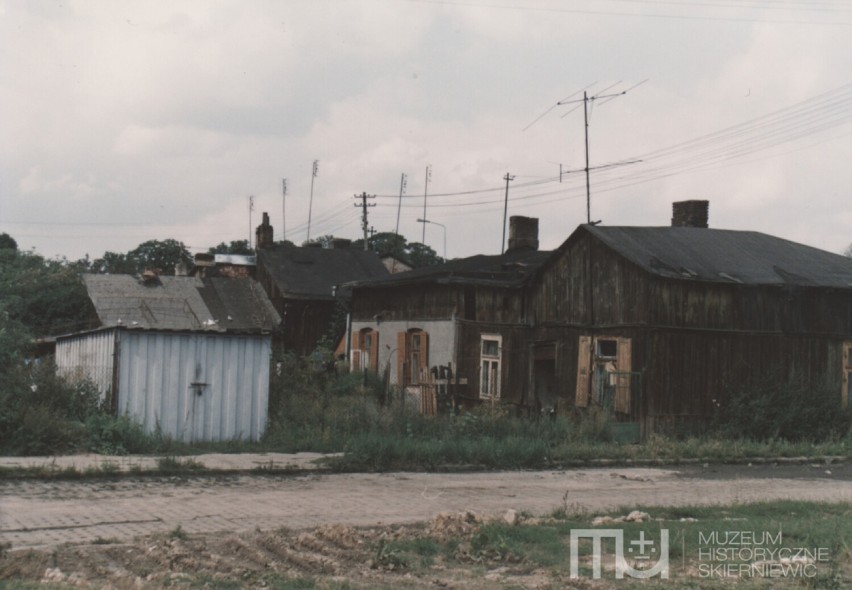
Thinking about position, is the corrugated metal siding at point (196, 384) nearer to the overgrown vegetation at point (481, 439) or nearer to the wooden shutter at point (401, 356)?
the overgrown vegetation at point (481, 439)

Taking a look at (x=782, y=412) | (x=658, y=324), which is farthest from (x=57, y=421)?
(x=782, y=412)

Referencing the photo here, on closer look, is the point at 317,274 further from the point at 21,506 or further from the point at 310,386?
the point at 21,506

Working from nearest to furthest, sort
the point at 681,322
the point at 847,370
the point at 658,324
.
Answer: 1. the point at 658,324
2. the point at 681,322
3. the point at 847,370

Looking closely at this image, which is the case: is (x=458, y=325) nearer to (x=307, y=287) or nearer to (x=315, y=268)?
(x=307, y=287)

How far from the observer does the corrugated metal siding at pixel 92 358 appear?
1830cm

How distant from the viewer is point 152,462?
50.7ft

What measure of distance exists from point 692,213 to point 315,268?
2172 centimetres

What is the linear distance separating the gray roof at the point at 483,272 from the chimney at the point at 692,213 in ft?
14.7

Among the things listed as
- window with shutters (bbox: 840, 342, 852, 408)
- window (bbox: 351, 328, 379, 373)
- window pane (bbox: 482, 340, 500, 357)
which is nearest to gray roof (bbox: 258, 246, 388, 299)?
window (bbox: 351, 328, 379, 373)

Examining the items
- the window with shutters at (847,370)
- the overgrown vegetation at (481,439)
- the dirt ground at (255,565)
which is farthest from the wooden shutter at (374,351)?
the dirt ground at (255,565)

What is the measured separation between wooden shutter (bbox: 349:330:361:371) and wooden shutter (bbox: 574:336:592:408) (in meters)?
12.0

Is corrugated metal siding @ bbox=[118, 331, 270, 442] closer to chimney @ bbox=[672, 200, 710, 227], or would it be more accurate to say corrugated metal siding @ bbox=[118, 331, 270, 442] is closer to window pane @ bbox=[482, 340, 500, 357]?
window pane @ bbox=[482, 340, 500, 357]

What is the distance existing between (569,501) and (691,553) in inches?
168

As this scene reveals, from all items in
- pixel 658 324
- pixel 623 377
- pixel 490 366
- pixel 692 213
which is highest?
pixel 692 213
